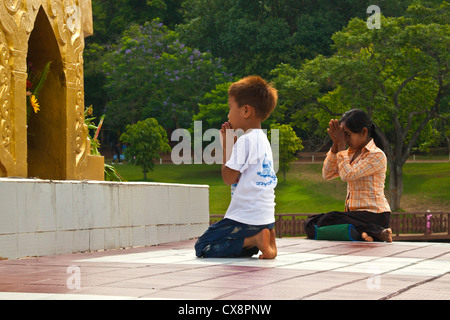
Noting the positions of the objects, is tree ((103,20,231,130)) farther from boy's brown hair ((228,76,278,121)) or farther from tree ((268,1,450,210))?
boy's brown hair ((228,76,278,121))

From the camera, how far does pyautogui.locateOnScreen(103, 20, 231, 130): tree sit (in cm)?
4978

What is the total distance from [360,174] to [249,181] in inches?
104

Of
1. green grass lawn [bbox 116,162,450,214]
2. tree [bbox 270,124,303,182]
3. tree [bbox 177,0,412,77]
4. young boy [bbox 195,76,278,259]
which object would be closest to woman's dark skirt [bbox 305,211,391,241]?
young boy [bbox 195,76,278,259]

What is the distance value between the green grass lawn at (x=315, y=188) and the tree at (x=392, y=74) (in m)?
2.98

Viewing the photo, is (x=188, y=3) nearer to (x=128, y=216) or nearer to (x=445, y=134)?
(x=445, y=134)

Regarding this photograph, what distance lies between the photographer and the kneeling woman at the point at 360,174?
347 inches

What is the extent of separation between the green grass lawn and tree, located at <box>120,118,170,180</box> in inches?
43.6

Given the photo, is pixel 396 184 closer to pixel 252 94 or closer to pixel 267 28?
pixel 267 28

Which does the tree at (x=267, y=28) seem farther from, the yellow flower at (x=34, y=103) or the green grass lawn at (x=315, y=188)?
the yellow flower at (x=34, y=103)

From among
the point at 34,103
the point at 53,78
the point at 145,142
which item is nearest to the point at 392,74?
the point at 145,142

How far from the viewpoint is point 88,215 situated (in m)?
8.11

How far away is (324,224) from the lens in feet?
30.3

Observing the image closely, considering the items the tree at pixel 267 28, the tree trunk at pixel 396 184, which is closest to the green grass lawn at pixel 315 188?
the tree trunk at pixel 396 184

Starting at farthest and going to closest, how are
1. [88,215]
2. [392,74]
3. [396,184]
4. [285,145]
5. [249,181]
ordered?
[285,145]
[396,184]
[392,74]
[88,215]
[249,181]
